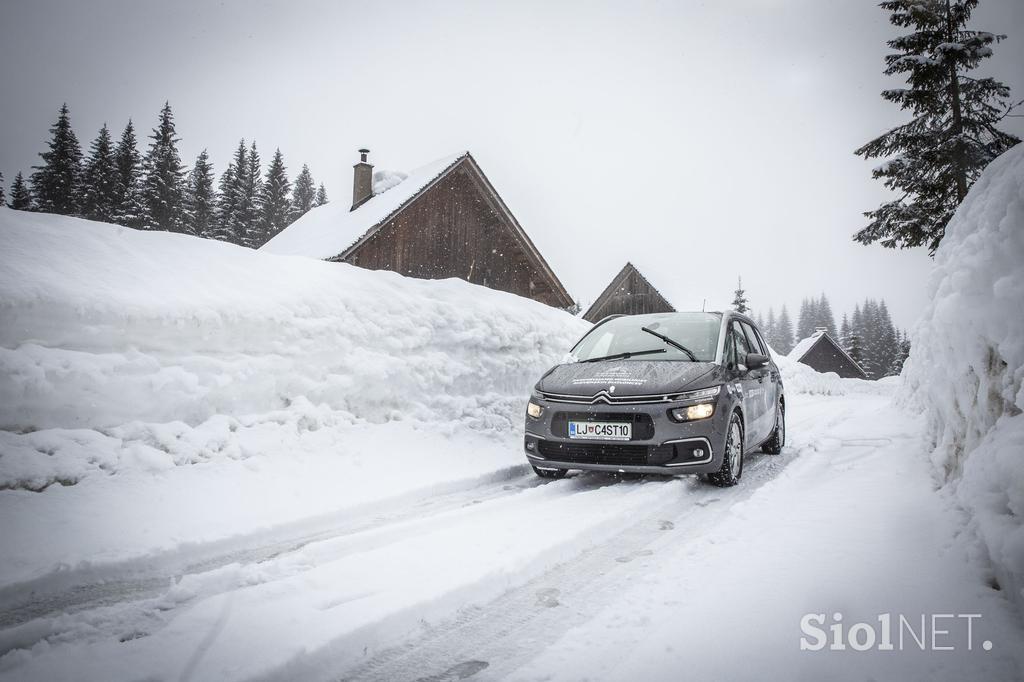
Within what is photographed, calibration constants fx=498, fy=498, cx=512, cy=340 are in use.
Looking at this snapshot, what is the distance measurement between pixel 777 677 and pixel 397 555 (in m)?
2.06

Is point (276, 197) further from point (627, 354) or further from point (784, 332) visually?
point (784, 332)

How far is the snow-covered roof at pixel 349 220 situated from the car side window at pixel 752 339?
12.3 meters

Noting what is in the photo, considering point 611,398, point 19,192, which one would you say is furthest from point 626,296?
point 19,192

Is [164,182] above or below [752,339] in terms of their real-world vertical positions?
above

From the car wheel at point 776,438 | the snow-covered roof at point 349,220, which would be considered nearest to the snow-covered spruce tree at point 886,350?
the snow-covered roof at point 349,220

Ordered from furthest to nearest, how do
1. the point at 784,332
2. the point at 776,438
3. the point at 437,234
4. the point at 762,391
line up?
the point at 784,332 → the point at 437,234 → the point at 776,438 → the point at 762,391

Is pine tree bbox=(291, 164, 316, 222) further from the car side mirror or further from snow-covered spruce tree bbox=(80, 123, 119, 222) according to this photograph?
the car side mirror

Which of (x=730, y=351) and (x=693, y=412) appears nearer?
(x=693, y=412)

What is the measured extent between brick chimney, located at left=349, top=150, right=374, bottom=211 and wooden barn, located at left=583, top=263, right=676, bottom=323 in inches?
546

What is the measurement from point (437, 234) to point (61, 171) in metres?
40.8

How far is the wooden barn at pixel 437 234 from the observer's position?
16719 mm

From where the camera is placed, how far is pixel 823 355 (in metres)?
45.1

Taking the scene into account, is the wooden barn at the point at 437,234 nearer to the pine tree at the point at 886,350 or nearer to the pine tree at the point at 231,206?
the pine tree at the point at 231,206

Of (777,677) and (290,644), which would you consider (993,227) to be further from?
(290,644)
